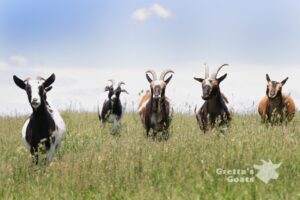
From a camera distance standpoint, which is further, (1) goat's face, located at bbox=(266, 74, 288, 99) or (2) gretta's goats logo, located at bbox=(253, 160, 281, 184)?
(1) goat's face, located at bbox=(266, 74, 288, 99)

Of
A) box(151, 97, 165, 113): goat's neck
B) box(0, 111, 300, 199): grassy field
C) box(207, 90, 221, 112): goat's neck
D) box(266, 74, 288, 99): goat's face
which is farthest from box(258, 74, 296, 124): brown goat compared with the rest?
box(0, 111, 300, 199): grassy field

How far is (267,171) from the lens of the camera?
294 inches

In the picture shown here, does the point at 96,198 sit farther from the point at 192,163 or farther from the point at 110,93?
the point at 110,93

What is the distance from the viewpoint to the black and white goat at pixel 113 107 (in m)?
17.6

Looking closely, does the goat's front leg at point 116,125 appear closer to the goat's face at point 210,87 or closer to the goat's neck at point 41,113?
the goat's face at point 210,87

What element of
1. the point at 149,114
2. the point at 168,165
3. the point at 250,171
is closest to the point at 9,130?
the point at 149,114

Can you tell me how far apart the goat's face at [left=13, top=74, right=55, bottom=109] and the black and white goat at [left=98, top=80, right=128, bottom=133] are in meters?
7.53

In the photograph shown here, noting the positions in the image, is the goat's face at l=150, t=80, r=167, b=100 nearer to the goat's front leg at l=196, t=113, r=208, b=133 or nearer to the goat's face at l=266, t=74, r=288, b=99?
the goat's front leg at l=196, t=113, r=208, b=133

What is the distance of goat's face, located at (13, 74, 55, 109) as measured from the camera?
30.7ft

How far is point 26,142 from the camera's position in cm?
1009

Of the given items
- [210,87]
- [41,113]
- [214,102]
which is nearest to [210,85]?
[210,87]

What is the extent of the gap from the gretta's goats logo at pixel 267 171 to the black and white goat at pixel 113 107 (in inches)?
397

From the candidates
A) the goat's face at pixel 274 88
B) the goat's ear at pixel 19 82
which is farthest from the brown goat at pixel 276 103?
the goat's ear at pixel 19 82

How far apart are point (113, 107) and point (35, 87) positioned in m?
8.21
